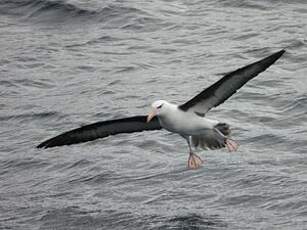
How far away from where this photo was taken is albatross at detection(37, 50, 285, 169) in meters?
13.9

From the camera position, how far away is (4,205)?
51.9 ft

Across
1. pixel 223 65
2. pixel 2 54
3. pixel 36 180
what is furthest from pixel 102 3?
pixel 36 180

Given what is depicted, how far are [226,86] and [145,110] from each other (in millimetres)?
5826

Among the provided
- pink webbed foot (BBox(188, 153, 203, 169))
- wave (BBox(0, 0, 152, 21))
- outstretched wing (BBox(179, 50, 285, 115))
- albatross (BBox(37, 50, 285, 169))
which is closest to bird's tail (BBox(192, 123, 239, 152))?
albatross (BBox(37, 50, 285, 169))

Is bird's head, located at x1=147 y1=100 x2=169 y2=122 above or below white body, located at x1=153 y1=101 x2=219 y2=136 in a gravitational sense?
above

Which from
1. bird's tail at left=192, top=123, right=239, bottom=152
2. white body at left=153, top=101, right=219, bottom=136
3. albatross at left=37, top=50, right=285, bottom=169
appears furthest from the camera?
bird's tail at left=192, top=123, right=239, bottom=152

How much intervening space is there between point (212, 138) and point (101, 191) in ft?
7.84

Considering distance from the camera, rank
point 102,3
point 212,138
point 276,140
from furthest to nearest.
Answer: point 102,3 → point 276,140 → point 212,138

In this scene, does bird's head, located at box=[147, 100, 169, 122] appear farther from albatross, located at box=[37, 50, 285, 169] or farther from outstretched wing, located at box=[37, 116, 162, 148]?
outstretched wing, located at box=[37, 116, 162, 148]

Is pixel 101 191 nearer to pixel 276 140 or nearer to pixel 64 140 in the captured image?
pixel 64 140

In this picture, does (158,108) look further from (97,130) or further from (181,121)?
(97,130)

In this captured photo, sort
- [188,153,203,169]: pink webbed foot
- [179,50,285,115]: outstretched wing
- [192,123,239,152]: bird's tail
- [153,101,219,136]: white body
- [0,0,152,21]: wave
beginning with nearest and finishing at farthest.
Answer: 1. [179,50,285,115]: outstretched wing
2. [153,101,219,136]: white body
3. [192,123,239,152]: bird's tail
4. [188,153,203,169]: pink webbed foot
5. [0,0,152,21]: wave

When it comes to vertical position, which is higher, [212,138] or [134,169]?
[212,138]

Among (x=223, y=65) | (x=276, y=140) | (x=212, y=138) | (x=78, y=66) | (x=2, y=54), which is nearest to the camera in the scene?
(x=212, y=138)
